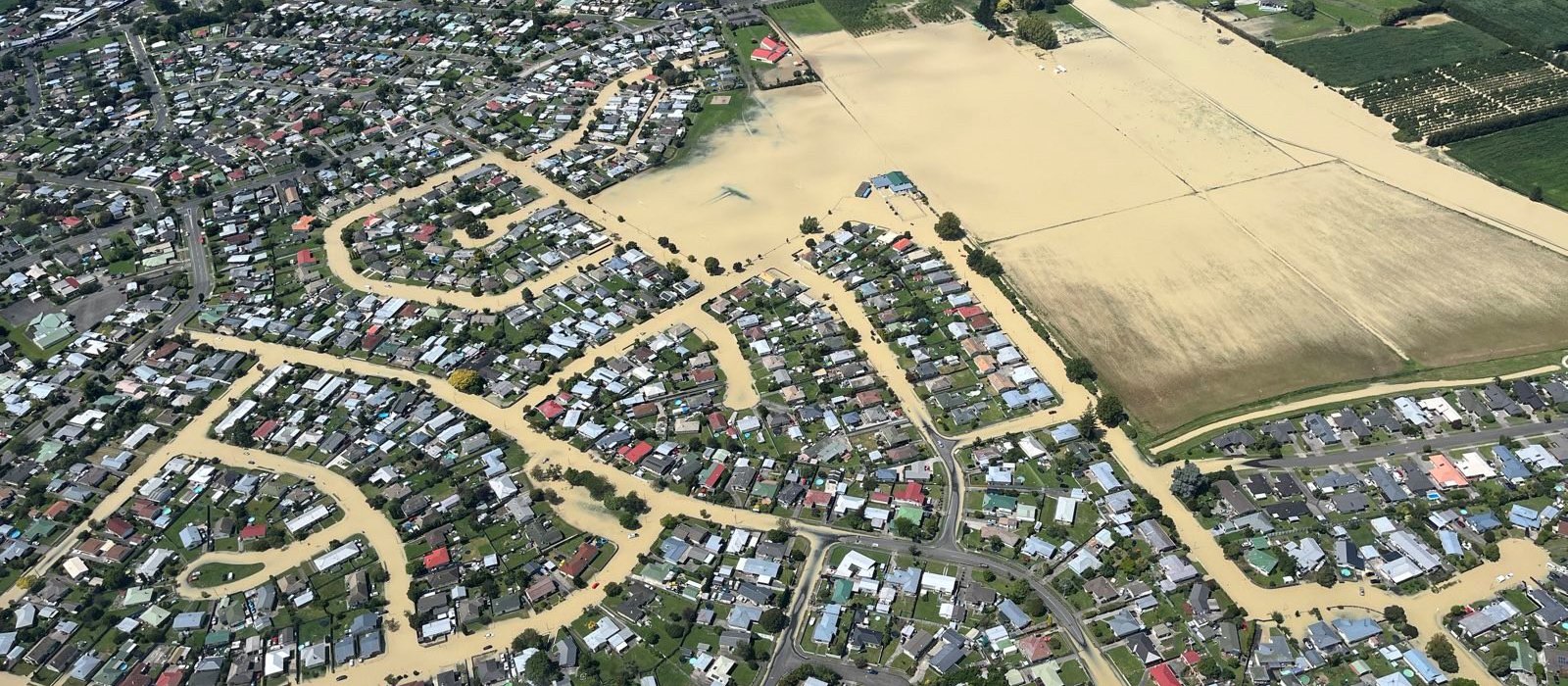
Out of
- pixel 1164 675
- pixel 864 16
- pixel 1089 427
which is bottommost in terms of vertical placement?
pixel 1164 675

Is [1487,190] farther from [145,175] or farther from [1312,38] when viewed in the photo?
[145,175]

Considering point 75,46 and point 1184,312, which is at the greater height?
point 1184,312

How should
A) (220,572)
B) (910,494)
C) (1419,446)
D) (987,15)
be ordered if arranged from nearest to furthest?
(220,572)
(910,494)
(1419,446)
(987,15)

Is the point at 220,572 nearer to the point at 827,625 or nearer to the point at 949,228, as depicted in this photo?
the point at 827,625

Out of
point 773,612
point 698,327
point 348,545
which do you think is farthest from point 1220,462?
point 348,545

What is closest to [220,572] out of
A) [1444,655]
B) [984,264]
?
[984,264]

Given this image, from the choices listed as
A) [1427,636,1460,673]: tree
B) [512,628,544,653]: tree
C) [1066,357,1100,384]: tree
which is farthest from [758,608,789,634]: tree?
[1427,636,1460,673]: tree

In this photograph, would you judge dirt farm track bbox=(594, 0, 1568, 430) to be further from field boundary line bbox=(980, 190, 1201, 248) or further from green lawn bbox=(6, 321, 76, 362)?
green lawn bbox=(6, 321, 76, 362)
